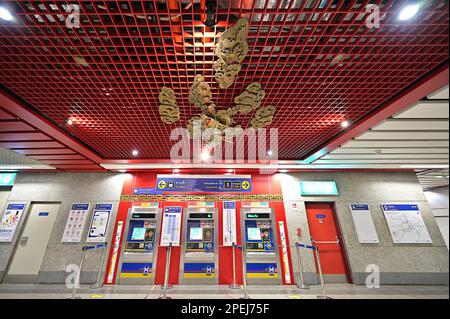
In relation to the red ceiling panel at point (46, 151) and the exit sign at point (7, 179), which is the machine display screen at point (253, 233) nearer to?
the red ceiling panel at point (46, 151)

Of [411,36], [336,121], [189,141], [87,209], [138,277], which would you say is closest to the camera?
[411,36]

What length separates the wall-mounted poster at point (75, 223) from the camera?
4.98 metres

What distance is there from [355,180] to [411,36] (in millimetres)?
4436

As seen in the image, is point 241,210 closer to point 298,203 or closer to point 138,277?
point 298,203

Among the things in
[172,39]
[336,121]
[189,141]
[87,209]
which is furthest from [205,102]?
[87,209]

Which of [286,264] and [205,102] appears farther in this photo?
[286,264]

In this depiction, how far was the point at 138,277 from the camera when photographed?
4.64 meters

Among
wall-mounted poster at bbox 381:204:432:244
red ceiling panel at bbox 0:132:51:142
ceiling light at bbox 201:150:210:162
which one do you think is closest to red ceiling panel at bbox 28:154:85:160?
red ceiling panel at bbox 0:132:51:142

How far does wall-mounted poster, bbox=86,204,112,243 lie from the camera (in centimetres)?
499

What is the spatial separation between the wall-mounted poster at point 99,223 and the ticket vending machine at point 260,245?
11.5ft

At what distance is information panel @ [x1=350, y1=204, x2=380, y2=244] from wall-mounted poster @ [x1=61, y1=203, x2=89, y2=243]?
7.07 meters

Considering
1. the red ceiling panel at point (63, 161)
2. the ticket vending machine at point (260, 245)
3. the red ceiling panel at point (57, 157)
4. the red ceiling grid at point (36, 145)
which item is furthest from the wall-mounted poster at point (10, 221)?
the ticket vending machine at point (260, 245)

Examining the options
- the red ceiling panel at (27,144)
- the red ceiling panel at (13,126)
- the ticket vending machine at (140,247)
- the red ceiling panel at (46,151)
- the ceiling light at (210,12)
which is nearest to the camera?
the ceiling light at (210,12)

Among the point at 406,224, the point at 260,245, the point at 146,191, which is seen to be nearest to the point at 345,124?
the point at 260,245
